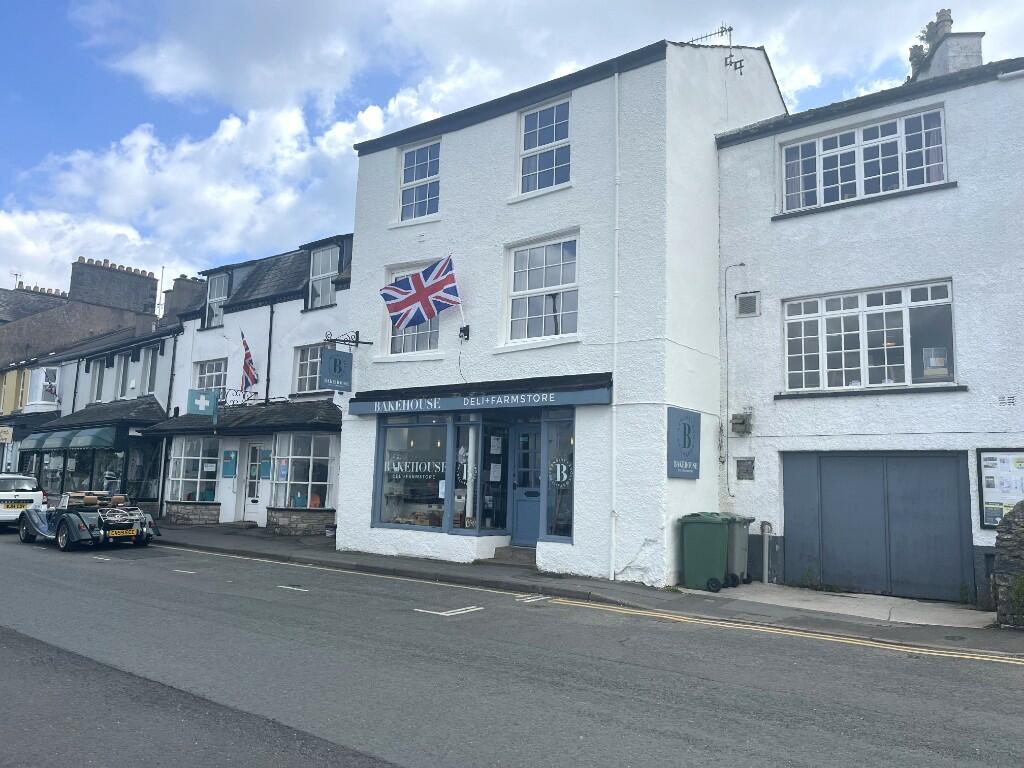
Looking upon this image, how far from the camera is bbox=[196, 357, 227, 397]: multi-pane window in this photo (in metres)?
24.7

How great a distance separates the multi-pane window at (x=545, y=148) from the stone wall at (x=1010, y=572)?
9.36 meters

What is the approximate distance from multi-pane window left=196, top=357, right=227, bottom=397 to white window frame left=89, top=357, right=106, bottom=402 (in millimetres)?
7507

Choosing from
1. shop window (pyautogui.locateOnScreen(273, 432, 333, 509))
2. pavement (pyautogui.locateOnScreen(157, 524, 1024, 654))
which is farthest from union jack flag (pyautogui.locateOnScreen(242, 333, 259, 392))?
pavement (pyautogui.locateOnScreen(157, 524, 1024, 654))

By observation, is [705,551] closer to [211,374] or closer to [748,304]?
[748,304]

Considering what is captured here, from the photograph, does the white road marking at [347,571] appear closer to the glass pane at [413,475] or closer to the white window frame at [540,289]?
the glass pane at [413,475]

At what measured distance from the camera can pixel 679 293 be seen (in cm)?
1361

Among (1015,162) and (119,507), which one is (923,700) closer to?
(1015,162)

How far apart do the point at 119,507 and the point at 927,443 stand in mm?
16788

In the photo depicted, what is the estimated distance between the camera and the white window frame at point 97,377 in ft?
100

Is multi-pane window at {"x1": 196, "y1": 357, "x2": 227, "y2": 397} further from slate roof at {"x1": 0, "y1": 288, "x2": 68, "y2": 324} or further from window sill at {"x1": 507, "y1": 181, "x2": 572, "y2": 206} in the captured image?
slate roof at {"x1": 0, "y1": 288, "x2": 68, "y2": 324}

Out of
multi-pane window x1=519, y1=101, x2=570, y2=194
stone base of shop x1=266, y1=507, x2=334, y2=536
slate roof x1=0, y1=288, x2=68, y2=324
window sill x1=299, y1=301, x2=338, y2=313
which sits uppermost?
slate roof x1=0, y1=288, x2=68, y2=324

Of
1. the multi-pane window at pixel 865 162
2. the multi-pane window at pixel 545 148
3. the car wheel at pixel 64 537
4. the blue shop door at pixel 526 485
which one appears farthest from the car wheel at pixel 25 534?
the multi-pane window at pixel 865 162

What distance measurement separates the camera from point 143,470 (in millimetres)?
26234

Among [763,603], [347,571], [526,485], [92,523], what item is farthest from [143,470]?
[763,603]
